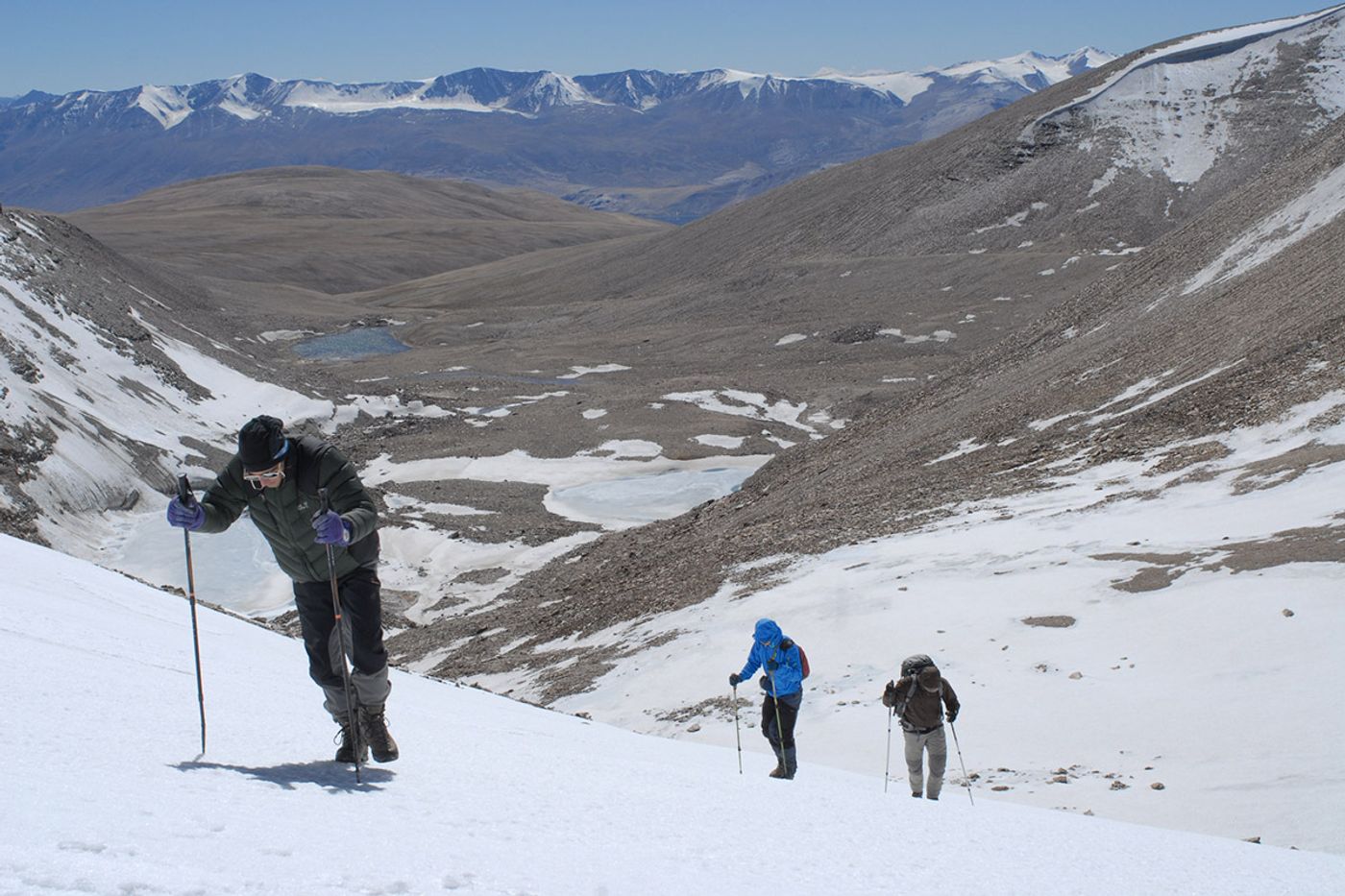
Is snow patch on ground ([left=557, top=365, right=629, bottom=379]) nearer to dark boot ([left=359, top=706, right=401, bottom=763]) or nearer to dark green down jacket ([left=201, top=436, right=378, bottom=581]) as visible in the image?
dark green down jacket ([left=201, top=436, right=378, bottom=581])

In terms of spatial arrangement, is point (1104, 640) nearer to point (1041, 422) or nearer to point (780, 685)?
point (780, 685)

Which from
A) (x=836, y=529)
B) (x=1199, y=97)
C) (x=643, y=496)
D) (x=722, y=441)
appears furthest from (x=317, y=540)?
(x=1199, y=97)

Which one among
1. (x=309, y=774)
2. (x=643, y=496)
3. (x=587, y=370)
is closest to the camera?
(x=309, y=774)

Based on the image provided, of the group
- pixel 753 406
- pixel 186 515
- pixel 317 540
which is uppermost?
pixel 753 406

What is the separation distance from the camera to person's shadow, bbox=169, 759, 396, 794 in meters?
6.04

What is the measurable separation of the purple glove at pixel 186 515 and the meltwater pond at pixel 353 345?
85.7 metres

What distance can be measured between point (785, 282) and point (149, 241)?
124190 mm

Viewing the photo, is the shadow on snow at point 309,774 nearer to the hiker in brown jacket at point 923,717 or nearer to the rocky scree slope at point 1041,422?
the hiker in brown jacket at point 923,717

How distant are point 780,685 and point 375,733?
4475mm

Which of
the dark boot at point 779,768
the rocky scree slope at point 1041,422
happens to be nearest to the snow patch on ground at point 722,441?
the rocky scree slope at point 1041,422

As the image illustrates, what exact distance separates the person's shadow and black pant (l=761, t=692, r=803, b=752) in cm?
452

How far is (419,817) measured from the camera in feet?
18.8

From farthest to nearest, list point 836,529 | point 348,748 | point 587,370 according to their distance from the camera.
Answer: point 587,370 < point 836,529 < point 348,748

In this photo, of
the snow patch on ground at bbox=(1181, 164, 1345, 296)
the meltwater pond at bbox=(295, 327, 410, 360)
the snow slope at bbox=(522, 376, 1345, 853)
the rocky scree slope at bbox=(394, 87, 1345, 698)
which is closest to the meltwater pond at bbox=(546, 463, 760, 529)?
the rocky scree slope at bbox=(394, 87, 1345, 698)
